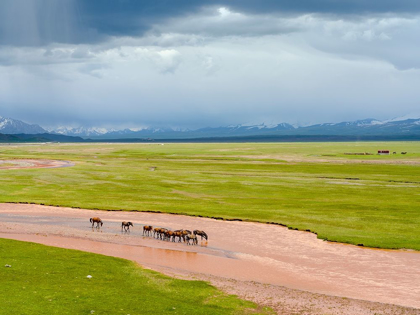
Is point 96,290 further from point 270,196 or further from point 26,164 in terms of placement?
point 26,164

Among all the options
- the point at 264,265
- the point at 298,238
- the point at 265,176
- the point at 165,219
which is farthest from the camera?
the point at 265,176

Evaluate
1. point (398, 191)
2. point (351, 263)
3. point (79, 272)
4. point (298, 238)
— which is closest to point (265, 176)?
point (398, 191)

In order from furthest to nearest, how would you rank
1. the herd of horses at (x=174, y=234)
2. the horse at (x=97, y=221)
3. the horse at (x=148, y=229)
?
the horse at (x=97, y=221), the horse at (x=148, y=229), the herd of horses at (x=174, y=234)

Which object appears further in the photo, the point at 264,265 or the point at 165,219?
the point at 165,219

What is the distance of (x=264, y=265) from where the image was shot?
31328mm

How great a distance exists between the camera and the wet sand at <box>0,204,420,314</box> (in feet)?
79.4

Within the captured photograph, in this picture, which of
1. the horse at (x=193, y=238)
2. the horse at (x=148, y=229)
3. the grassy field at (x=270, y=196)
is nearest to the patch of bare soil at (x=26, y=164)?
the grassy field at (x=270, y=196)

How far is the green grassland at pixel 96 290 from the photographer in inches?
816

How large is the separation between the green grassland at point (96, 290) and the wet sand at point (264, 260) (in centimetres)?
212

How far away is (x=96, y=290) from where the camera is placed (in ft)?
76.5

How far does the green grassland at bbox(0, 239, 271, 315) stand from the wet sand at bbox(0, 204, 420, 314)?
2.12m

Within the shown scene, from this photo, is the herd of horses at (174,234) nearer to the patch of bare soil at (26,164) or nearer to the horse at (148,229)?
the horse at (148,229)

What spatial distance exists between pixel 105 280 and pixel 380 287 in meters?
15.8

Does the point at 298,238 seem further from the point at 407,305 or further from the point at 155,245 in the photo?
the point at 407,305
